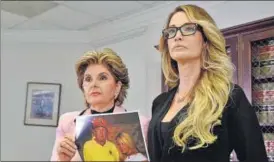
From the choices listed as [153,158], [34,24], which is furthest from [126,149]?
[34,24]

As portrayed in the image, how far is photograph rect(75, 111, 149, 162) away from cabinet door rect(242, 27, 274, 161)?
79 cm

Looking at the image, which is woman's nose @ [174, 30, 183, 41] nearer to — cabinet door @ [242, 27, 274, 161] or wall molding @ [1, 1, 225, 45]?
cabinet door @ [242, 27, 274, 161]

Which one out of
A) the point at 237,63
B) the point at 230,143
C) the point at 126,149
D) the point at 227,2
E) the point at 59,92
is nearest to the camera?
the point at 126,149

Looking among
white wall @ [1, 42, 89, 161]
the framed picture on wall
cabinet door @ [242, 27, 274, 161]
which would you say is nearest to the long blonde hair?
cabinet door @ [242, 27, 274, 161]

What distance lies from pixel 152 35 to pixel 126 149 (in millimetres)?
1970

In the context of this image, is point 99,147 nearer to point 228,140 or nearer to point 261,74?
point 228,140

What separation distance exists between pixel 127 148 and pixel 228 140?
24 cm

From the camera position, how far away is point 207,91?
76 centimetres

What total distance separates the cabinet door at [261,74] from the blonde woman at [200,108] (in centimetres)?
60

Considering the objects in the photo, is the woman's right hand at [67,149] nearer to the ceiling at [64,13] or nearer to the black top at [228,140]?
the black top at [228,140]

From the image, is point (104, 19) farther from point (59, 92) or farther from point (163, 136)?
point (163, 136)

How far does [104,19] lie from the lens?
9.39 feet

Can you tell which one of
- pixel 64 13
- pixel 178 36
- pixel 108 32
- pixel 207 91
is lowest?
pixel 207 91

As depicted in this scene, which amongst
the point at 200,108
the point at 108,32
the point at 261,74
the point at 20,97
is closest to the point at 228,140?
the point at 200,108
